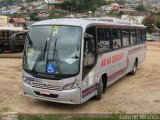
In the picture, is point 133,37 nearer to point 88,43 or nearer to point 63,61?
point 88,43

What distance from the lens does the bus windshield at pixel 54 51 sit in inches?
373

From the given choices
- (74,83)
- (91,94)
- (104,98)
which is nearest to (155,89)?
(104,98)

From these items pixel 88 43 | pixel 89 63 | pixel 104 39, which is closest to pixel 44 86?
pixel 89 63

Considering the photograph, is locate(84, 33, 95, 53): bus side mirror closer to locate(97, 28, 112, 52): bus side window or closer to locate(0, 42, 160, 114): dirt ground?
locate(97, 28, 112, 52): bus side window

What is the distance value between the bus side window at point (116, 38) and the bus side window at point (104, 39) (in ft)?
2.08

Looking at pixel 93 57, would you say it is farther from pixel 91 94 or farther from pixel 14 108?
pixel 14 108

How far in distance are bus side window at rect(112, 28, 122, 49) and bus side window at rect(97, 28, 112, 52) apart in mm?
634

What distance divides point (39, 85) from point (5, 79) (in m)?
4.83

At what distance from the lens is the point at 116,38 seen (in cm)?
1334

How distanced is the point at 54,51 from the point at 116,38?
4334 mm

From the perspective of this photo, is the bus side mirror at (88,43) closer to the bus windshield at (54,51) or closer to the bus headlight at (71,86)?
the bus windshield at (54,51)

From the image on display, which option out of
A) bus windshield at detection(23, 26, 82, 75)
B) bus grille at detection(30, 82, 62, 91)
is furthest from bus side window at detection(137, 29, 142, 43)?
bus grille at detection(30, 82, 62, 91)

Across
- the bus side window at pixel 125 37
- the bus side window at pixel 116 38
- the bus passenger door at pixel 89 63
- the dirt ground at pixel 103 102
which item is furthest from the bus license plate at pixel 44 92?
the bus side window at pixel 125 37

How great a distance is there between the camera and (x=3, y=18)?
208ft
